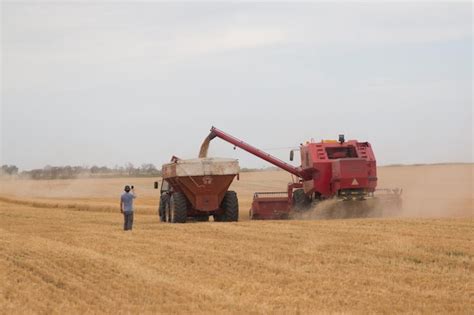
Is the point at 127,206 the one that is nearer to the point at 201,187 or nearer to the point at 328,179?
the point at 201,187

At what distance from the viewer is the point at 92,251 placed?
17.3m

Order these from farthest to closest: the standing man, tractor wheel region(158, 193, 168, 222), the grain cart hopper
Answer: tractor wheel region(158, 193, 168, 222)
the grain cart hopper
the standing man

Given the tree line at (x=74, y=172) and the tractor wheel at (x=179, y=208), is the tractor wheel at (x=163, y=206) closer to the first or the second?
the tractor wheel at (x=179, y=208)

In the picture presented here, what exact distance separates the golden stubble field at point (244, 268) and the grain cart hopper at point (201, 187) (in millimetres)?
2902

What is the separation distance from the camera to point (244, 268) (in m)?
14.5

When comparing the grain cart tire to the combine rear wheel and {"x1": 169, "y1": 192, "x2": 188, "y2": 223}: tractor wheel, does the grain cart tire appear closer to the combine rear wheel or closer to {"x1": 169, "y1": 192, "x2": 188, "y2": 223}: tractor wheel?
the combine rear wheel

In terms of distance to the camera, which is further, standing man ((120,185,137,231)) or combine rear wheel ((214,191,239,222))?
combine rear wheel ((214,191,239,222))

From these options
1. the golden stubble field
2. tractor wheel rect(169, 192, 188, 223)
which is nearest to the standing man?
the golden stubble field

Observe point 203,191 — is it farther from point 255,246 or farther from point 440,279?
point 440,279

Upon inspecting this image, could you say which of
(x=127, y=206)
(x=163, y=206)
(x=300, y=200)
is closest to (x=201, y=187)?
(x=163, y=206)

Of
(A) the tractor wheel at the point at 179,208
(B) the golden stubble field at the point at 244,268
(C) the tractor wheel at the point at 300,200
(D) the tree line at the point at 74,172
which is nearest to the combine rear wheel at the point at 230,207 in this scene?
(A) the tractor wheel at the point at 179,208

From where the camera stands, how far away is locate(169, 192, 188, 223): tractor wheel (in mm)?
27266

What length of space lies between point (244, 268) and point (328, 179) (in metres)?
14.7

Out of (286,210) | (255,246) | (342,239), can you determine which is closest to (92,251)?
(255,246)
